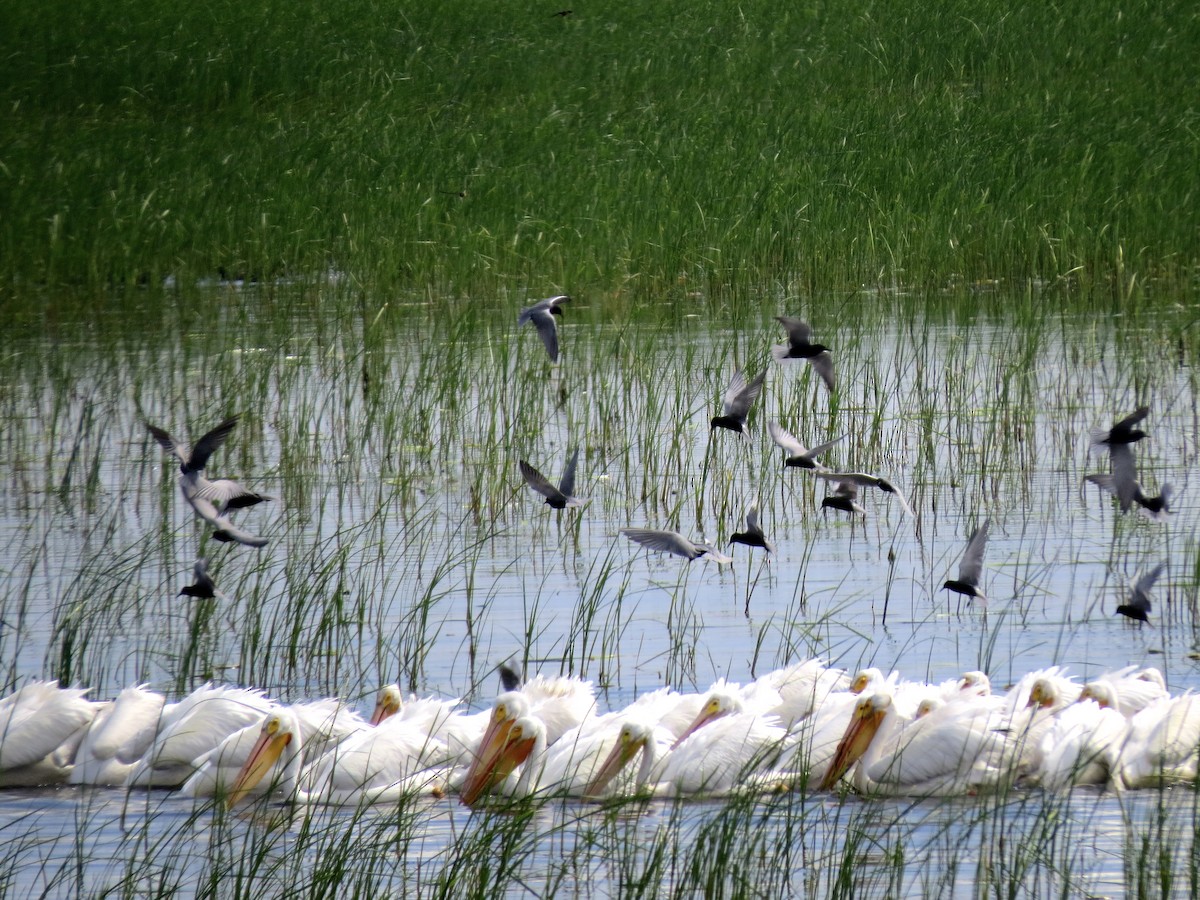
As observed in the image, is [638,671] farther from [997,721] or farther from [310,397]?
[310,397]

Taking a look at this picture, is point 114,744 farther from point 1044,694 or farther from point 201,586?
point 1044,694

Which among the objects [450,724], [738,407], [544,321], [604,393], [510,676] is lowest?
[450,724]

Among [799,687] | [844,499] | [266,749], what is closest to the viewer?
[266,749]

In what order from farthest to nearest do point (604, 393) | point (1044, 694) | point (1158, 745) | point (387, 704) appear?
1. point (604, 393)
2. point (387, 704)
3. point (1044, 694)
4. point (1158, 745)

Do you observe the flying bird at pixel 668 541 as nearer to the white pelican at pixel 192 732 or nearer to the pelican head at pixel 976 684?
the pelican head at pixel 976 684

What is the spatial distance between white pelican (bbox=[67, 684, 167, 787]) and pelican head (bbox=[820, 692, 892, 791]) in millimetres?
2232

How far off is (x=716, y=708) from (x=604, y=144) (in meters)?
14.4

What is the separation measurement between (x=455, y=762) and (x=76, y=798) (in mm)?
1256

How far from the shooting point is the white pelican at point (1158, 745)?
5.50 meters

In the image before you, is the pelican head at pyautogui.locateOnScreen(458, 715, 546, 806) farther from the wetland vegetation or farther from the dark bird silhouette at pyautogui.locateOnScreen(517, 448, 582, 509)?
the dark bird silhouette at pyautogui.locateOnScreen(517, 448, 582, 509)

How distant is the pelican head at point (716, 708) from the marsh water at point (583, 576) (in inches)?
16.0

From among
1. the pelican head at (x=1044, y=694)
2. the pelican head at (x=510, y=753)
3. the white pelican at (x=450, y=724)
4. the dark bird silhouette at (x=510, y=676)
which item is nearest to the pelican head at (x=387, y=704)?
the white pelican at (x=450, y=724)

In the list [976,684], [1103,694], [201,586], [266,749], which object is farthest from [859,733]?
[201,586]

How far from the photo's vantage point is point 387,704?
21.3ft
